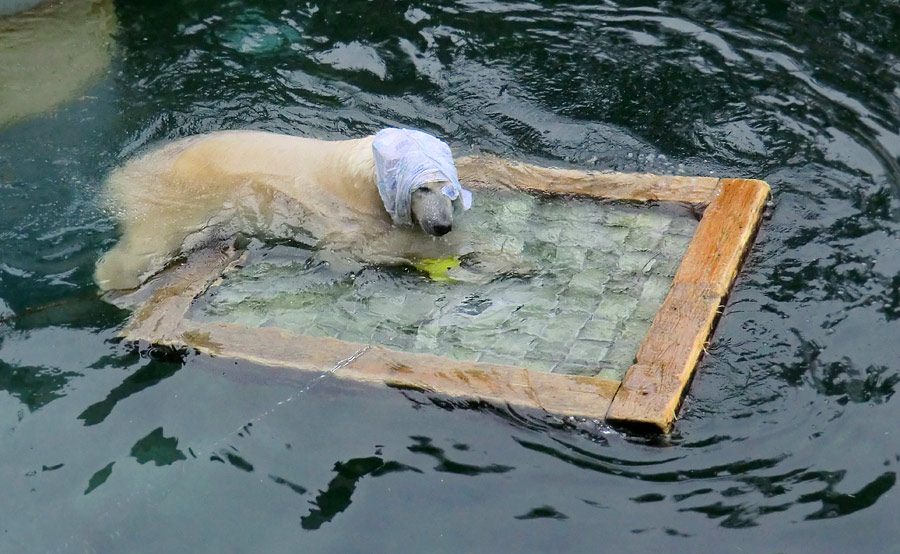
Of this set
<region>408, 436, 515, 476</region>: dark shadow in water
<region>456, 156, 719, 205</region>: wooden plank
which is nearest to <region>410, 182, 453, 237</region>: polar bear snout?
<region>456, 156, 719, 205</region>: wooden plank

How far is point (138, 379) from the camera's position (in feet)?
16.8

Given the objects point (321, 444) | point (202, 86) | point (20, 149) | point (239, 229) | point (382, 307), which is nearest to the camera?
point (321, 444)

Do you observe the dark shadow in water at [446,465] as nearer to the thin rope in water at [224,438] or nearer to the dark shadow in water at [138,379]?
the thin rope in water at [224,438]

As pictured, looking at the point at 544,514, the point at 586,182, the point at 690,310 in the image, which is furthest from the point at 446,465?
the point at 586,182

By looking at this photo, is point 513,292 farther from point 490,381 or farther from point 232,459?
point 232,459

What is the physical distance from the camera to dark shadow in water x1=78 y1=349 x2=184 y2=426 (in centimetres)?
491

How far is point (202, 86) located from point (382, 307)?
357 centimetres

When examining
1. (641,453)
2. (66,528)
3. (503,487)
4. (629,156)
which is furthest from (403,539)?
(629,156)

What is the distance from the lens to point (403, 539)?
162 inches

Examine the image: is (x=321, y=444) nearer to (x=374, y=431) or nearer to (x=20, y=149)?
(x=374, y=431)

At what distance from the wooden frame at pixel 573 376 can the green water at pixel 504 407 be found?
0.11 metres

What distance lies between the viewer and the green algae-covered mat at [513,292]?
5059mm

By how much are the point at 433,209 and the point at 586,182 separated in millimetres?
1139

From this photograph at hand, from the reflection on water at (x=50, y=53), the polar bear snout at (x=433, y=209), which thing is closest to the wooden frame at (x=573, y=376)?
the polar bear snout at (x=433, y=209)
